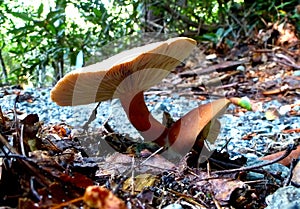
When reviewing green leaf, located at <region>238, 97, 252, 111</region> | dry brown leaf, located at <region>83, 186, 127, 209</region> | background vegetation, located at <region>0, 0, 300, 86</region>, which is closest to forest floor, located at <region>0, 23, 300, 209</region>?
Result: dry brown leaf, located at <region>83, 186, 127, 209</region>

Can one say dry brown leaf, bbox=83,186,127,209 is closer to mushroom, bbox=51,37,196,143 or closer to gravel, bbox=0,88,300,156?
mushroom, bbox=51,37,196,143

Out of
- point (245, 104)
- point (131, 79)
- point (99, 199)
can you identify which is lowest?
point (245, 104)

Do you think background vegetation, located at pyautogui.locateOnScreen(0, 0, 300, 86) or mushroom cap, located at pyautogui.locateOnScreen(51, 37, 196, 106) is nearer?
Answer: mushroom cap, located at pyautogui.locateOnScreen(51, 37, 196, 106)

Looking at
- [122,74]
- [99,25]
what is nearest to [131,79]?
[122,74]

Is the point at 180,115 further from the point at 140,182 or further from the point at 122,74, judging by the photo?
the point at 140,182

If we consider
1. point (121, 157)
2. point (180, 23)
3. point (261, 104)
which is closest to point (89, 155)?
point (121, 157)

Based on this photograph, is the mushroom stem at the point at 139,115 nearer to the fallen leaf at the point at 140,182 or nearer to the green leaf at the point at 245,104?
the fallen leaf at the point at 140,182
